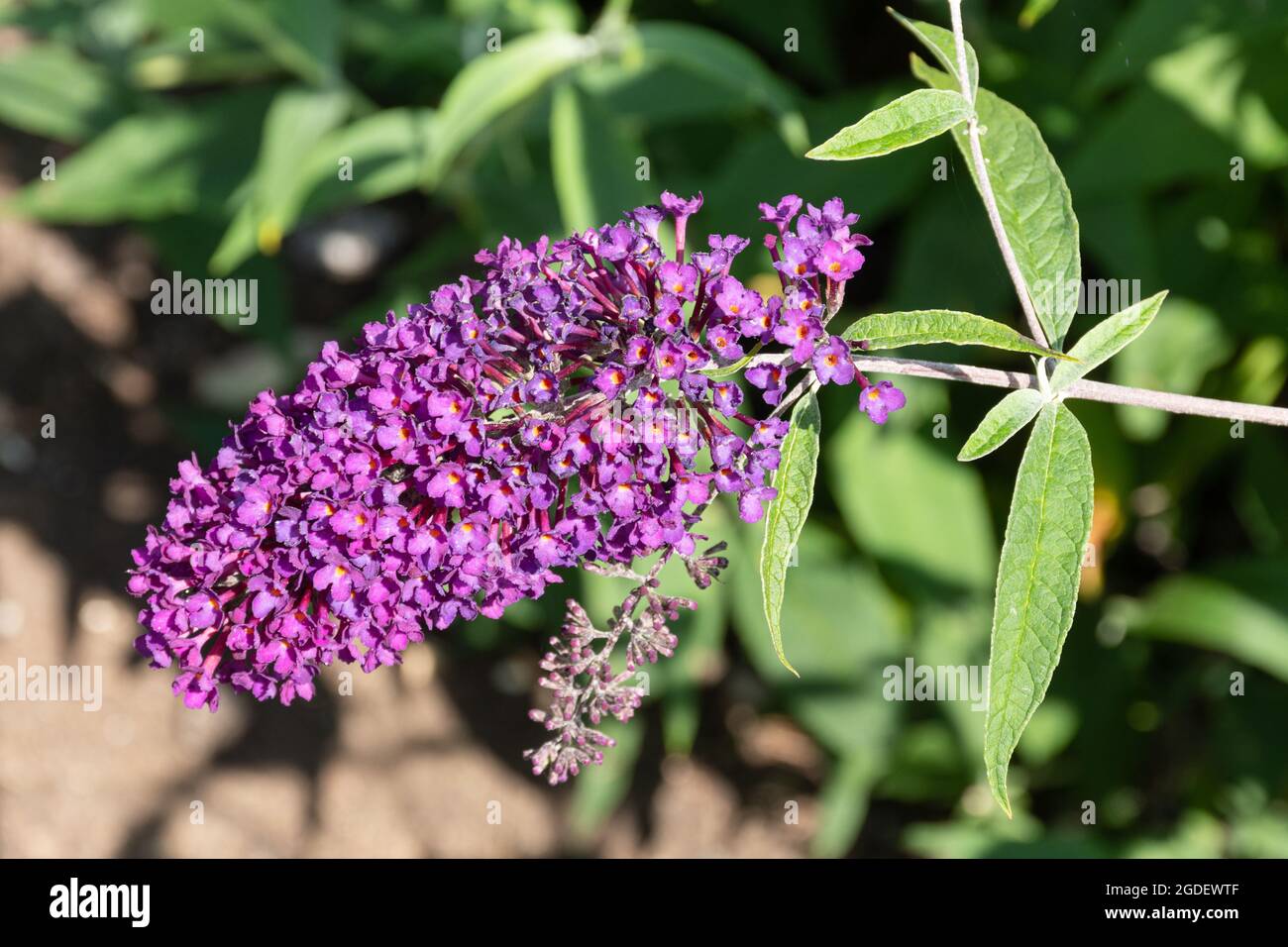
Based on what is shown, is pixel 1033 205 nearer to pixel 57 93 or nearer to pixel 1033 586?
pixel 1033 586

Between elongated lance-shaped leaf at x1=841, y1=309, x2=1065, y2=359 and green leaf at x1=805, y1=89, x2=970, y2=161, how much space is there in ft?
0.70

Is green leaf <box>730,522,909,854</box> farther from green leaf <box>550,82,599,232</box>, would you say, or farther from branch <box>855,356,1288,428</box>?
branch <box>855,356,1288,428</box>

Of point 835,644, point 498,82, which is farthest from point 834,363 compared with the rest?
point 835,644

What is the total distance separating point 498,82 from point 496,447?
128cm

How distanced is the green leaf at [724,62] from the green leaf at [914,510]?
32.0 inches

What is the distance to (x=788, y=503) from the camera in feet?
5.04

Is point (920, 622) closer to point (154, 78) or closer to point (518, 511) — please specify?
point (518, 511)

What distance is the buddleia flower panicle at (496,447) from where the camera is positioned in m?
1.51

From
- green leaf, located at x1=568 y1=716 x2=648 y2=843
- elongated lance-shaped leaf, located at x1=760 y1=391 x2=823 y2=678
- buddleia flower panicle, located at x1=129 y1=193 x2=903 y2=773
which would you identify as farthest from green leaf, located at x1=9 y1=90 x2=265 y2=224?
elongated lance-shaped leaf, located at x1=760 y1=391 x2=823 y2=678

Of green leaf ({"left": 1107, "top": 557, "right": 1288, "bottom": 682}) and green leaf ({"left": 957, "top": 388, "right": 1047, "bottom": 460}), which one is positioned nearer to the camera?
green leaf ({"left": 957, "top": 388, "right": 1047, "bottom": 460})

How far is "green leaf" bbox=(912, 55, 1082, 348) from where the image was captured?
169cm

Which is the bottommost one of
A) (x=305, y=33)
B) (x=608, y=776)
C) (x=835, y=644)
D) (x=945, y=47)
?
(x=608, y=776)

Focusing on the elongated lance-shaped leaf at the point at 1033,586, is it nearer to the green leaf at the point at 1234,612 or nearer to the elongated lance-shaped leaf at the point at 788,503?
the elongated lance-shaped leaf at the point at 788,503

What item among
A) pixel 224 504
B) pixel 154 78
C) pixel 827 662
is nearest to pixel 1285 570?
pixel 827 662
